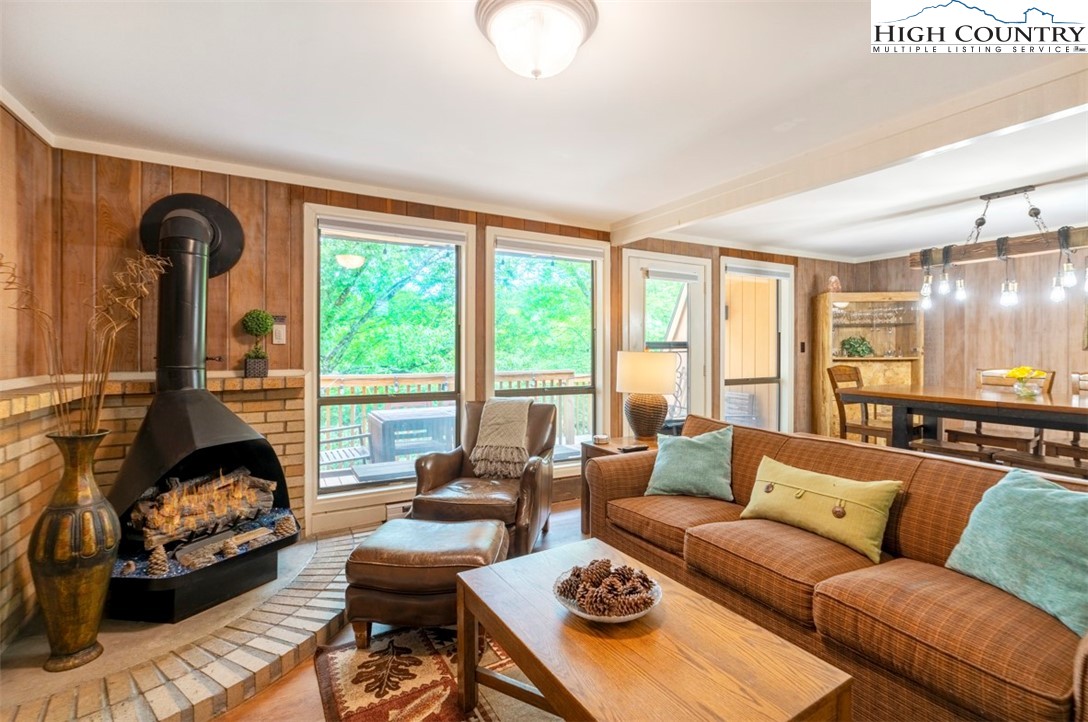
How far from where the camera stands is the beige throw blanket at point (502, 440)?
311 centimetres

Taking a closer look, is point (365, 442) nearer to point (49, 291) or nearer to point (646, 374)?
point (49, 291)

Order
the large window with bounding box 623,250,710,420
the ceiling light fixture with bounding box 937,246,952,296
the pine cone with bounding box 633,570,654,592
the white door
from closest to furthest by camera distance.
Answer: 1. the pine cone with bounding box 633,570,654,592
2. the ceiling light fixture with bounding box 937,246,952,296
3. the large window with bounding box 623,250,710,420
4. the white door

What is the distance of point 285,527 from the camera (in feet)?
8.20

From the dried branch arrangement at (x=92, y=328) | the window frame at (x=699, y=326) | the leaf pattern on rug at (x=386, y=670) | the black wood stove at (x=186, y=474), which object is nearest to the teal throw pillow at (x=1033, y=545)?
the leaf pattern on rug at (x=386, y=670)

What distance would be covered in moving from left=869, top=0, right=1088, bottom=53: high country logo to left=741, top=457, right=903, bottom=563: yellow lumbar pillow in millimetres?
1686

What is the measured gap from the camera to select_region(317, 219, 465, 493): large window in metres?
3.39

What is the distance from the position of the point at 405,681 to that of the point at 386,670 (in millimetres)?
116

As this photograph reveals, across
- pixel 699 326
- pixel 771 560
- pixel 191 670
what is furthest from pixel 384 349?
pixel 699 326

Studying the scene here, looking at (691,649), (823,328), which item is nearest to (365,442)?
(691,649)

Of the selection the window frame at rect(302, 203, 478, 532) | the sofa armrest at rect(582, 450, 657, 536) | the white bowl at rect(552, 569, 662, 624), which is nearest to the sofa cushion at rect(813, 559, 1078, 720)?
the white bowl at rect(552, 569, 662, 624)

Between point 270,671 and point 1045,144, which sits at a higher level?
point 1045,144

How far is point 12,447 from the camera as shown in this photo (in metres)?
1.96

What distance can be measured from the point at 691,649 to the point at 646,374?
2.37 meters

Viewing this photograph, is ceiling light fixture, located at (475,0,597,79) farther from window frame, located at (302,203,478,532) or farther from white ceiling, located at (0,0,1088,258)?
window frame, located at (302,203,478,532)
